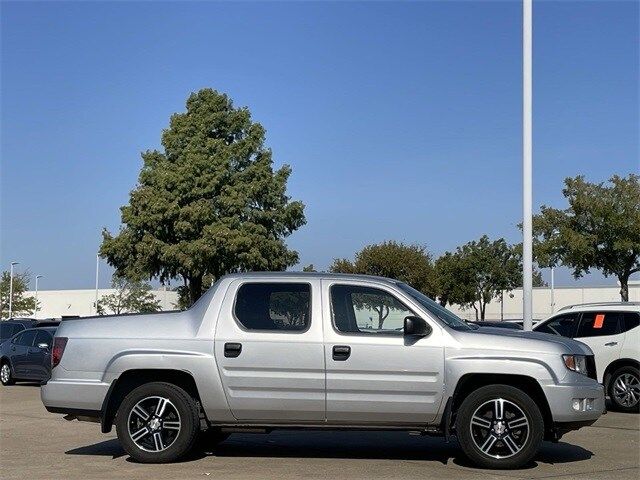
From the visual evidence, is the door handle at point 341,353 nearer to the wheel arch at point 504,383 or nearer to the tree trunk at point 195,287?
the wheel arch at point 504,383

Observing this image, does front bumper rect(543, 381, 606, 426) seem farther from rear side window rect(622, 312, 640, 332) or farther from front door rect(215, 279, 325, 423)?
rear side window rect(622, 312, 640, 332)

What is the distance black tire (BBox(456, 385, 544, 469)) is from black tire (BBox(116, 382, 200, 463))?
9.06 feet

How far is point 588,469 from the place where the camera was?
9906 mm

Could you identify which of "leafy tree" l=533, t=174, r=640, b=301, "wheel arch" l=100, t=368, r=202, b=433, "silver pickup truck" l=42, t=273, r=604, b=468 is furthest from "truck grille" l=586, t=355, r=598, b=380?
"leafy tree" l=533, t=174, r=640, b=301

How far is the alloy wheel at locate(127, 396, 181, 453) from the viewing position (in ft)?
33.3

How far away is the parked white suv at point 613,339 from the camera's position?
16.4 meters

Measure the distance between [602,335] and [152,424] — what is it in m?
9.48

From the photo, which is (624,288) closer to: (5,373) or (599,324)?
(599,324)

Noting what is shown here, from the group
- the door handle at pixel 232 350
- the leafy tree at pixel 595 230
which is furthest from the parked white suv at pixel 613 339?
the leafy tree at pixel 595 230

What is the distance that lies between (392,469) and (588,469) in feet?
6.58

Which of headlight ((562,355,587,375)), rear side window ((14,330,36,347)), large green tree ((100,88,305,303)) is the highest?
large green tree ((100,88,305,303))

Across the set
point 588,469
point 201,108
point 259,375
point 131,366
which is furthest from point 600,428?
point 201,108

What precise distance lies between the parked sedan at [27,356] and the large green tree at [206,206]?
1830 centimetres

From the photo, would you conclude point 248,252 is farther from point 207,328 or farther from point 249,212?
point 207,328
